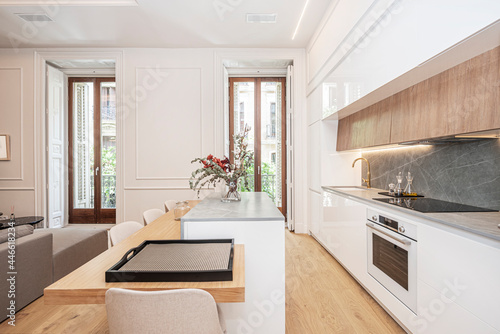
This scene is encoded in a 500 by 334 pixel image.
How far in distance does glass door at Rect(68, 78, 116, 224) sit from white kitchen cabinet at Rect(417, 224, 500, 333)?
5164 millimetres

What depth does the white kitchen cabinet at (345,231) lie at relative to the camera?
230 cm

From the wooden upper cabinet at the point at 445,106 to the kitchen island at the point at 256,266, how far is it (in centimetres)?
121

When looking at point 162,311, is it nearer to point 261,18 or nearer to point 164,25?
point 261,18

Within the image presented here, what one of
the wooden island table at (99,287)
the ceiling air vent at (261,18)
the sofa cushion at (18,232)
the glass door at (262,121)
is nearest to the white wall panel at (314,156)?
the glass door at (262,121)

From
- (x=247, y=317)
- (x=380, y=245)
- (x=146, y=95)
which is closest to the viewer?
(x=247, y=317)

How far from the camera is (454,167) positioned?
6.28 feet

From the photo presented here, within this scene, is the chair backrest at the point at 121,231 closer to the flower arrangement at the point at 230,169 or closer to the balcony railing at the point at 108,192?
the flower arrangement at the point at 230,169

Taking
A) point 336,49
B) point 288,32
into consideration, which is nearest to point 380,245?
point 336,49

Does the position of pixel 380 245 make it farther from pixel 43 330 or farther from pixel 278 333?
pixel 43 330

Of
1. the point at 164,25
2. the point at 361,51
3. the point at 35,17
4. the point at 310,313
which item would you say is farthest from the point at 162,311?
the point at 35,17

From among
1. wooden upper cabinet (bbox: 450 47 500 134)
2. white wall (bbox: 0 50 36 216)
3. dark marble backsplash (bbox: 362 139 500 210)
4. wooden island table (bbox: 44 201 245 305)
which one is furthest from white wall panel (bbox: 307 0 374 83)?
white wall (bbox: 0 50 36 216)

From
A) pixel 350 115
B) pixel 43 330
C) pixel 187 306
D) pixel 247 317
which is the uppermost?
pixel 350 115

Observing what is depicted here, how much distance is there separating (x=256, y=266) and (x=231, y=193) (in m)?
0.75

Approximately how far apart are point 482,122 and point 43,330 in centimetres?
305
